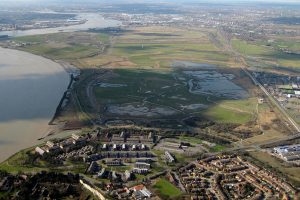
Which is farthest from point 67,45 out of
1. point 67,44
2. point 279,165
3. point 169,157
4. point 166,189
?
point 166,189

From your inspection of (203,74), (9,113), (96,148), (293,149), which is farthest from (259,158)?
(203,74)

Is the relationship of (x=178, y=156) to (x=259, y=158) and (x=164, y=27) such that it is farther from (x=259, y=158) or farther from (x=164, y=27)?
(x=164, y=27)

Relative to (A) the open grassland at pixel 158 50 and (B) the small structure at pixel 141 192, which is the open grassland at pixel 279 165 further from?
(A) the open grassland at pixel 158 50

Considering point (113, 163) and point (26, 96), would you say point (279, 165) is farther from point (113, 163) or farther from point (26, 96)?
point (26, 96)

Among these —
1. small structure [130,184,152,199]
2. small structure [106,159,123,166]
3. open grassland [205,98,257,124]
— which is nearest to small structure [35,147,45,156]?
small structure [106,159,123,166]

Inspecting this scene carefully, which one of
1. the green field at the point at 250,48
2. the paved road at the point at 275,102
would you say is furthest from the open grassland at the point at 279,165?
the green field at the point at 250,48

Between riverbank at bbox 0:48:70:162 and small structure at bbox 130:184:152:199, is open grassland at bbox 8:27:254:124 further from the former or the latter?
small structure at bbox 130:184:152:199
